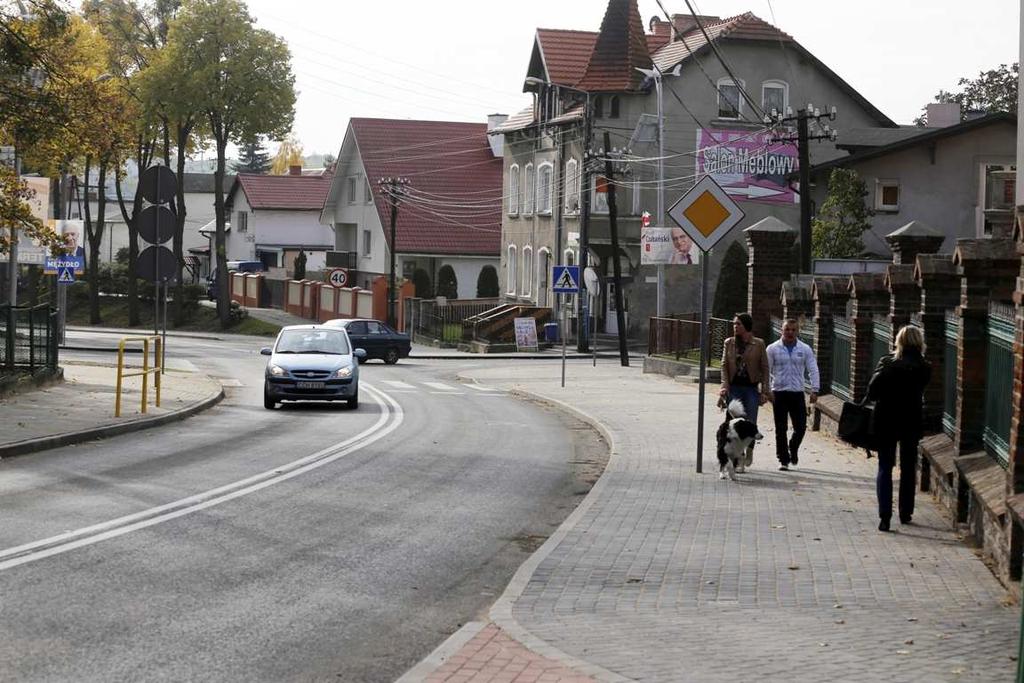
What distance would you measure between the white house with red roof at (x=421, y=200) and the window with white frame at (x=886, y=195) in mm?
28235

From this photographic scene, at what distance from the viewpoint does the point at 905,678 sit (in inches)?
283

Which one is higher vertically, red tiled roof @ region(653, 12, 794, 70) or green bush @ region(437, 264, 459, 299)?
red tiled roof @ region(653, 12, 794, 70)

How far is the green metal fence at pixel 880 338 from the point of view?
1864 cm

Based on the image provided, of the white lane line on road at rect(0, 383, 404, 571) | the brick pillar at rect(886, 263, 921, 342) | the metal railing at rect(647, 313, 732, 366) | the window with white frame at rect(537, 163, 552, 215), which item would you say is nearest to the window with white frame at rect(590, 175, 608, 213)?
the window with white frame at rect(537, 163, 552, 215)

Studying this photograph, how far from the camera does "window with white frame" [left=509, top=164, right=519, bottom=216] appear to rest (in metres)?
67.4

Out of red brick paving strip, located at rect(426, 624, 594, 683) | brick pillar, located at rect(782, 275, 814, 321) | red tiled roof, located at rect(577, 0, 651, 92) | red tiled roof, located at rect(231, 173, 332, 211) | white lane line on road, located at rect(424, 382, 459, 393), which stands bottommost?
white lane line on road, located at rect(424, 382, 459, 393)

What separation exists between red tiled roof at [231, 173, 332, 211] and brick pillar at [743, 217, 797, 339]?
226 ft

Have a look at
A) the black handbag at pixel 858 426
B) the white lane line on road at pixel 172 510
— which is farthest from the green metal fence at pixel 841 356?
the black handbag at pixel 858 426

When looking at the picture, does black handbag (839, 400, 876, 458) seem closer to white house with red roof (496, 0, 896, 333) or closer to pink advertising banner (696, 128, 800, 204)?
white house with red roof (496, 0, 896, 333)

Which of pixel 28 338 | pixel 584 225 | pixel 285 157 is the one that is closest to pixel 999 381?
pixel 28 338

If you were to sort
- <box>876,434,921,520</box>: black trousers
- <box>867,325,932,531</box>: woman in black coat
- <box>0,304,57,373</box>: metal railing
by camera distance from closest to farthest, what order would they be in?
1. <box>876,434,921,520</box>: black trousers
2. <box>867,325,932,531</box>: woman in black coat
3. <box>0,304,57,373</box>: metal railing

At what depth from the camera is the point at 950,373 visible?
15.1 meters

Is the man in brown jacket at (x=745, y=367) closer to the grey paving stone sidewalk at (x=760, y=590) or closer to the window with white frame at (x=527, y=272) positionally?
the grey paving stone sidewalk at (x=760, y=590)

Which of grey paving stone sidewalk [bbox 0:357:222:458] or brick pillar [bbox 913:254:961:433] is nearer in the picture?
brick pillar [bbox 913:254:961:433]
